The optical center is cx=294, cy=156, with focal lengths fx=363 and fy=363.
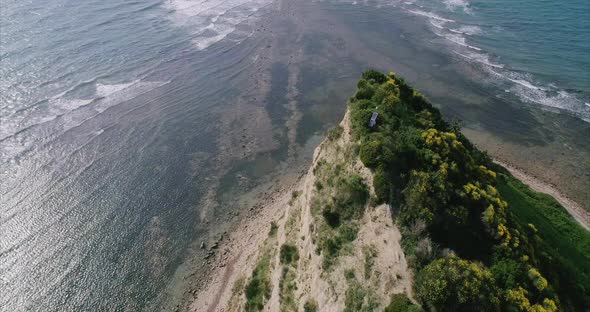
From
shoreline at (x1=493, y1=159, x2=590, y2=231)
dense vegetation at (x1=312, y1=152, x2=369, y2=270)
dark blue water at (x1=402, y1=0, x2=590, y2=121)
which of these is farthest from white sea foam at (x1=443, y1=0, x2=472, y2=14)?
dense vegetation at (x1=312, y1=152, x2=369, y2=270)

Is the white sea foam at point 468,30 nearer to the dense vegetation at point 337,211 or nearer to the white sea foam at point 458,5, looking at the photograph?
the white sea foam at point 458,5

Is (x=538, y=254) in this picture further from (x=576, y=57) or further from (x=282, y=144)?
(x=576, y=57)

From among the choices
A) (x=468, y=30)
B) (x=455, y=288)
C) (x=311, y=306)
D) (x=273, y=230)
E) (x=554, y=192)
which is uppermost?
(x=468, y=30)

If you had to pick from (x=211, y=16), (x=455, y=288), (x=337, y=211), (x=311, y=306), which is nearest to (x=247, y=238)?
(x=337, y=211)

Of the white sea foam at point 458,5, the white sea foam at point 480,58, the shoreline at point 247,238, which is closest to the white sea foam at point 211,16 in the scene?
the shoreline at point 247,238

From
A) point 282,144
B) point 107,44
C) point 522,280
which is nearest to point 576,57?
point 282,144

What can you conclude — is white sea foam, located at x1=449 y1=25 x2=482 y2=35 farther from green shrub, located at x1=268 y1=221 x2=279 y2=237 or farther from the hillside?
green shrub, located at x1=268 y1=221 x2=279 y2=237

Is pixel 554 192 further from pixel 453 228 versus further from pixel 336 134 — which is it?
pixel 453 228
